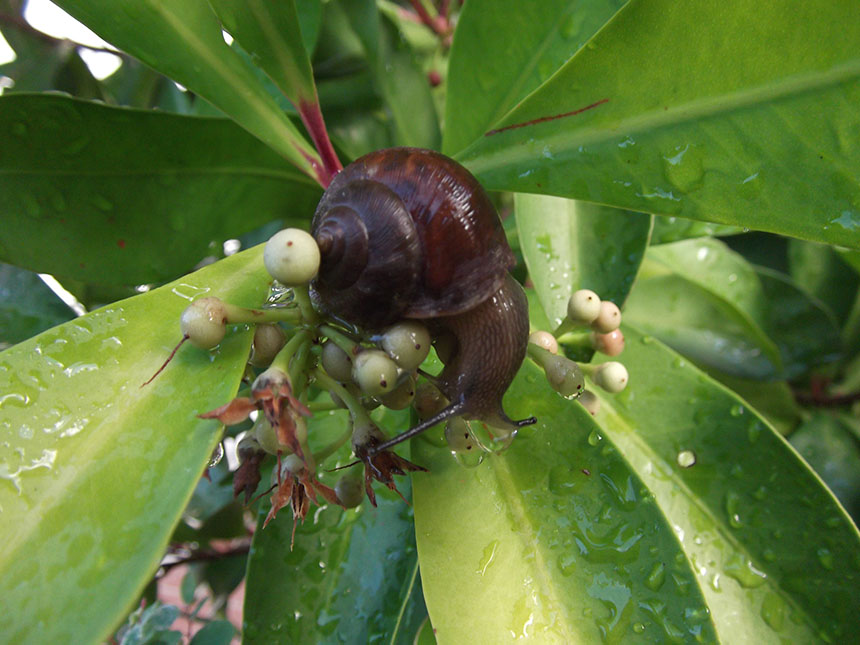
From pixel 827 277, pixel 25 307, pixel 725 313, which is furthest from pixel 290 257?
pixel 827 277

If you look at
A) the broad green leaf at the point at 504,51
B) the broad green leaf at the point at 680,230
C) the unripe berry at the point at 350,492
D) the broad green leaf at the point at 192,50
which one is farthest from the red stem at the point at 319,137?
the broad green leaf at the point at 680,230

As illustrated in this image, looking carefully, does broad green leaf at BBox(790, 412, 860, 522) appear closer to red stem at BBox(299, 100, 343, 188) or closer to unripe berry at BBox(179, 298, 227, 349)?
red stem at BBox(299, 100, 343, 188)

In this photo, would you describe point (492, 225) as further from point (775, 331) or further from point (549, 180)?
point (775, 331)

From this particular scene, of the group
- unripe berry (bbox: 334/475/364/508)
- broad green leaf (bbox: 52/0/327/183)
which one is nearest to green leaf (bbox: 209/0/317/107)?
broad green leaf (bbox: 52/0/327/183)

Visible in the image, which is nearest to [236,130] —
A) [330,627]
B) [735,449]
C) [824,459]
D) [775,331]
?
[330,627]

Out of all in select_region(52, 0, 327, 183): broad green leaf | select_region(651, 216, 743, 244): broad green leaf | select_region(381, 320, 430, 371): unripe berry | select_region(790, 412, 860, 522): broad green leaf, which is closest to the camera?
select_region(381, 320, 430, 371): unripe berry
